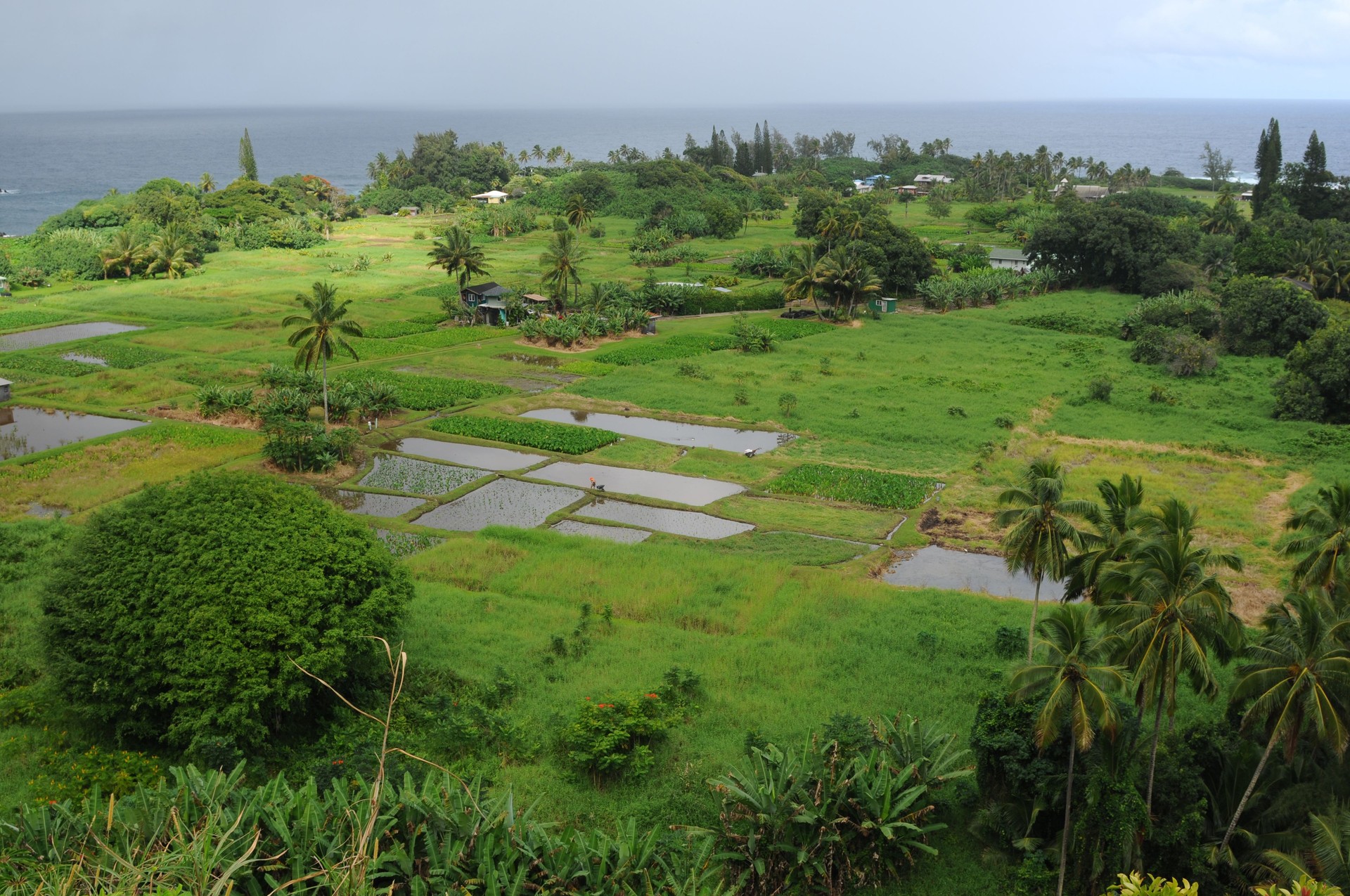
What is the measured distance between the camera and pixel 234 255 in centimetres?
7788

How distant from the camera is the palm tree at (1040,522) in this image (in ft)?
61.3

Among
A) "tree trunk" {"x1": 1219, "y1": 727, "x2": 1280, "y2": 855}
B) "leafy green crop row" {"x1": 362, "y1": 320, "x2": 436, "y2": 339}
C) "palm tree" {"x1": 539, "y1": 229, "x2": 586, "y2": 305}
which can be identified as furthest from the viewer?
"leafy green crop row" {"x1": 362, "y1": 320, "x2": 436, "y2": 339}

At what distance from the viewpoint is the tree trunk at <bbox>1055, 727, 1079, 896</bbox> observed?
1430 cm

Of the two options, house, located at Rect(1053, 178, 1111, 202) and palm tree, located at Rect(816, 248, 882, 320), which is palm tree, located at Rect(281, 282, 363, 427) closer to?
palm tree, located at Rect(816, 248, 882, 320)

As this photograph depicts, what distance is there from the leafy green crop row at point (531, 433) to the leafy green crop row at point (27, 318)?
2980 cm

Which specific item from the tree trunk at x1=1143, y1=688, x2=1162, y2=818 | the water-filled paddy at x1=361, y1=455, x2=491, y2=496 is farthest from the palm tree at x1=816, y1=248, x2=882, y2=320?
the tree trunk at x1=1143, y1=688, x2=1162, y2=818

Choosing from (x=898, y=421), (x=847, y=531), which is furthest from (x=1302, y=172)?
(x=847, y=531)

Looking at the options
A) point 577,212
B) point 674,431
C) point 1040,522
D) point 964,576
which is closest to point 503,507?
point 674,431

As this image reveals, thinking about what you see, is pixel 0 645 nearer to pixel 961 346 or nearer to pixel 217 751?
pixel 217 751

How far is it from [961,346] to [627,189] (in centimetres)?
5793

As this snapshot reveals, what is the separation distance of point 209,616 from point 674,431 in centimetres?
2304

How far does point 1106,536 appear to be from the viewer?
715 inches

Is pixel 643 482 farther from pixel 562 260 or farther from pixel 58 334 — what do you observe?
pixel 58 334

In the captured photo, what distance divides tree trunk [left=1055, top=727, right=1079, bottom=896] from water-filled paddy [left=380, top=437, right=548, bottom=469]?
23.2m
